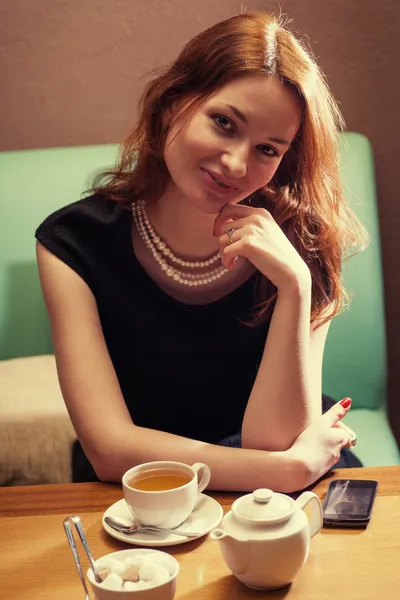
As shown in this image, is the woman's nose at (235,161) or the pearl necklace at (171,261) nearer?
the woman's nose at (235,161)

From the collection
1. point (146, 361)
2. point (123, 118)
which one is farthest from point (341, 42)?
point (146, 361)

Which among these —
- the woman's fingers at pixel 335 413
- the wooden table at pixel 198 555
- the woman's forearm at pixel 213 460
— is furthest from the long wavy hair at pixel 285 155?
the wooden table at pixel 198 555

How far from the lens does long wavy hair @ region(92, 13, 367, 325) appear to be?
1323 millimetres

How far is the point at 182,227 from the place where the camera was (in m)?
1.51

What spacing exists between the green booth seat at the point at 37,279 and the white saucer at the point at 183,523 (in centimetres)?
99

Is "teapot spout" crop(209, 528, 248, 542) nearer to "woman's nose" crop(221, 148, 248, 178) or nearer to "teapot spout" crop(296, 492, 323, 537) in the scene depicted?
"teapot spout" crop(296, 492, 323, 537)

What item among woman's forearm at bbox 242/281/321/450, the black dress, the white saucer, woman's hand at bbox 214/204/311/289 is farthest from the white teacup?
the black dress

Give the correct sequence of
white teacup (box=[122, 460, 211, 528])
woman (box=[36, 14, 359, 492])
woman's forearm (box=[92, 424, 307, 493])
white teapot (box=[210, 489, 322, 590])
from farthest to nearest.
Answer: woman (box=[36, 14, 359, 492]) → woman's forearm (box=[92, 424, 307, 493]) → white teacup (box=[122, 460, 211, 528]) → white teapot (box=[210, 489, 322, 590])

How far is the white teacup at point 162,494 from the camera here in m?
0.93

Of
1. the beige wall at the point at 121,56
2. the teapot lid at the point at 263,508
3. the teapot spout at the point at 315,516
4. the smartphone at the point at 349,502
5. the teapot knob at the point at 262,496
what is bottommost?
the smartphone at the point at 349,502

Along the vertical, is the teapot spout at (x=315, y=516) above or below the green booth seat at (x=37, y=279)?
below

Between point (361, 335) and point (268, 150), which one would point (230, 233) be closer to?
point (268, 150)

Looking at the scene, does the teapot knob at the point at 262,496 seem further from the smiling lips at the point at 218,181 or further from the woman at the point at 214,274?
the smiling lips at the point at 218,181

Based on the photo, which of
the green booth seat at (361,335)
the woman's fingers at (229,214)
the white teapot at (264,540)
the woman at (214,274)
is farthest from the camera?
the green booth seat at (361,335)
